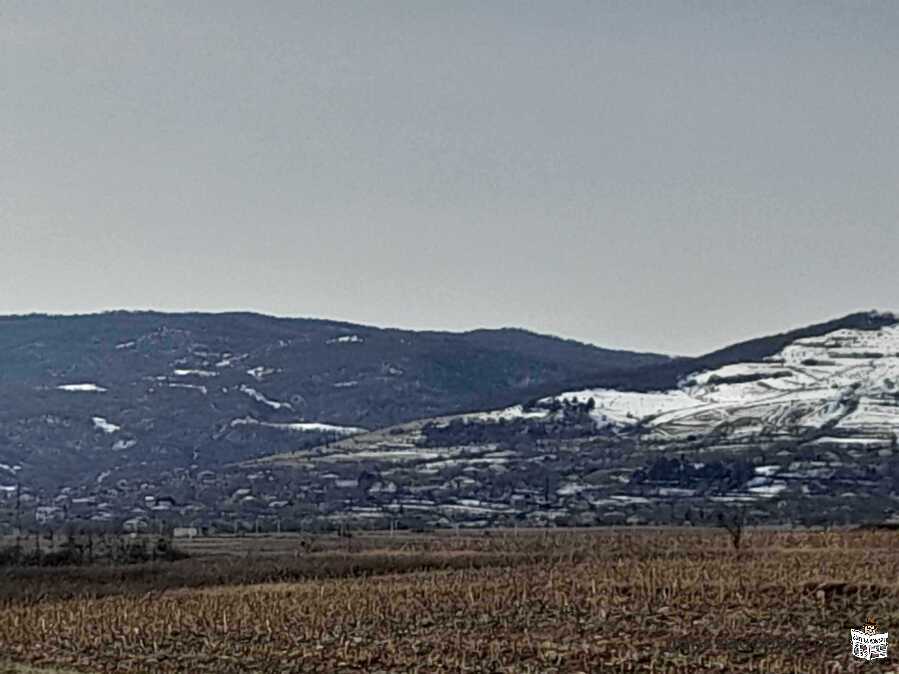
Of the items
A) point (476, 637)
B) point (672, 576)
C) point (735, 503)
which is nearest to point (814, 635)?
point (476, 637)

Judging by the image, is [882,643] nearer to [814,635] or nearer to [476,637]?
[814,635]

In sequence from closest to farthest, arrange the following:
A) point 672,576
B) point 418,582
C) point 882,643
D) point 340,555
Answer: point 882,643, point 672,576, point 418,582, point 340,555

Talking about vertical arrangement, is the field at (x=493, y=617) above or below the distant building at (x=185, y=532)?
below

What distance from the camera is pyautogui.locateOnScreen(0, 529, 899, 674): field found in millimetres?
39719

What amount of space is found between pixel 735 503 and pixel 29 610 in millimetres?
125112

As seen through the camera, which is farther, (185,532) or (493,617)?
(185,532)

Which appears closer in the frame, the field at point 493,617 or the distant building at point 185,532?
the field at point 493,617

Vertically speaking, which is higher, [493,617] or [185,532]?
[185,532]

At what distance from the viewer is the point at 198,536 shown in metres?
134

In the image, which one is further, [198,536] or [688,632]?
[198,536]

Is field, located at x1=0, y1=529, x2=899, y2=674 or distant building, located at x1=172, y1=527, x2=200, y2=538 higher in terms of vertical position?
distant building, located at x1=172, y1=527, x2=200, y2=538

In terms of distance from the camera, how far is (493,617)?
158ft

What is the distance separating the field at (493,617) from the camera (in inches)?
1564

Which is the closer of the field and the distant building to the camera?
the field
